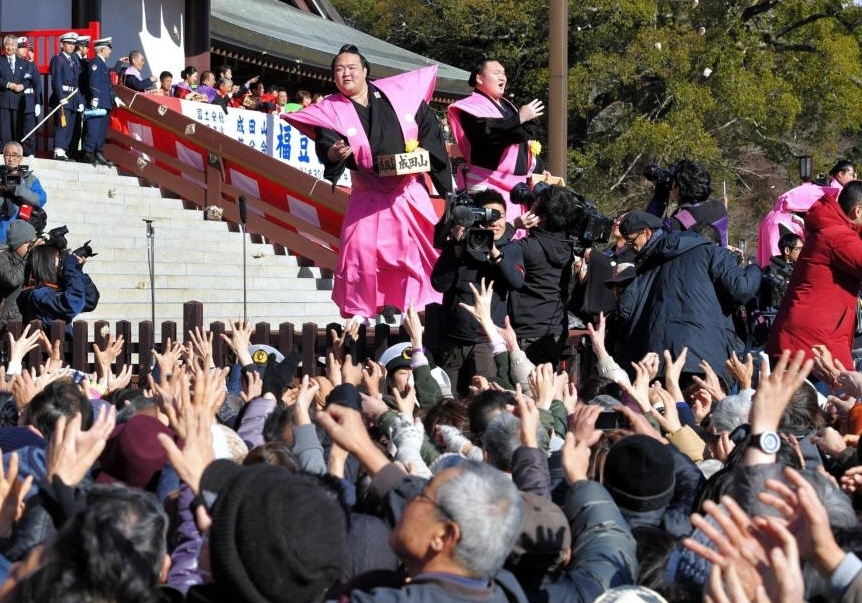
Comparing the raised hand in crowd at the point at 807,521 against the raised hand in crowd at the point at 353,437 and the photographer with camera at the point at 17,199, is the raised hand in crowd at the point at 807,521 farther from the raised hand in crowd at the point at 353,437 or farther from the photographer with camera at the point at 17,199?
the photographer with camera at the point at 17,199

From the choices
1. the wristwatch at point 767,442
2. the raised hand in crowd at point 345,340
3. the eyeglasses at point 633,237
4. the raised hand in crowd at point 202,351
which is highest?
the eyeglasses at point 633,237

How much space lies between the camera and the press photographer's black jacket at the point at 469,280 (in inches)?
280

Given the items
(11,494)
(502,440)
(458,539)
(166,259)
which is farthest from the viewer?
(166,259)

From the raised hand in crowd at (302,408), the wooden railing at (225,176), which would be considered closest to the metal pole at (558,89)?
the wooden railing at (225,176)

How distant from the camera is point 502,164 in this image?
8.93 meters

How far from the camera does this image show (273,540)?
2645mm

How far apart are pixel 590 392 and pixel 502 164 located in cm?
374

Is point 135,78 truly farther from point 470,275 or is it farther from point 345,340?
point 470,275

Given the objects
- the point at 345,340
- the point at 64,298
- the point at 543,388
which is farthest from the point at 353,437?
the point at 64,298

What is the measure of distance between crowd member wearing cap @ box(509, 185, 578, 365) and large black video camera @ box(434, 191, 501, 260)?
0.23 meters

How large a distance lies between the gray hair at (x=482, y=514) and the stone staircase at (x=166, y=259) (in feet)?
32.4

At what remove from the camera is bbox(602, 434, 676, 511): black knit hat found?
3539 mm

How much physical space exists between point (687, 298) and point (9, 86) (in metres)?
10.5

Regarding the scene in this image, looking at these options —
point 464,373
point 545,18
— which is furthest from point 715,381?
point 545,18
